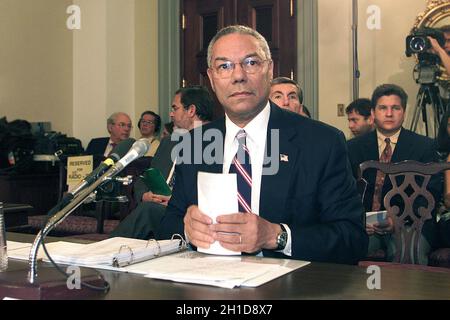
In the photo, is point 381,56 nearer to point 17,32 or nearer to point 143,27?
point 143,27

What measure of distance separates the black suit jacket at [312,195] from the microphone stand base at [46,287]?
2.11 ft

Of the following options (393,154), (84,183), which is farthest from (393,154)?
(84,183)

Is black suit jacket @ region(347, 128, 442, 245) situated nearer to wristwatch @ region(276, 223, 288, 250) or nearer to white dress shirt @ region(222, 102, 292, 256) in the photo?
white dress shirt @ region(222, 102, 292, 256)

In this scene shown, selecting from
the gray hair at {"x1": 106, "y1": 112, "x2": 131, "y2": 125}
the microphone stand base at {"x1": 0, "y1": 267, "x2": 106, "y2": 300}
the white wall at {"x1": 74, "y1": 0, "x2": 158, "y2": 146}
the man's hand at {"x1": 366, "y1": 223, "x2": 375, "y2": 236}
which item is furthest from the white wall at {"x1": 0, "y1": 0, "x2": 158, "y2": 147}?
the microphone stand base at {"x1": 0, "y1": 267, "x2": 106, "y2": 300}

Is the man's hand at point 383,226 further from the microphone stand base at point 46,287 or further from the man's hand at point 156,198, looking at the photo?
the microphone stand base at point 46,287

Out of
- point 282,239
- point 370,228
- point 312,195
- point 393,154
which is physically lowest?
point 370,228

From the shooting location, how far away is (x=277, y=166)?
6.19 feet

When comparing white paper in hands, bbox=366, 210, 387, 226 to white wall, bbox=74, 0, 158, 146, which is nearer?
white paper in hands, bbox=366, 210, 387, 226

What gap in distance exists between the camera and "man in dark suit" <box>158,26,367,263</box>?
1.79 meters

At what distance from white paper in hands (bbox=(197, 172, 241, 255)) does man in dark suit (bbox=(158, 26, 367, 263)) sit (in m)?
0.29

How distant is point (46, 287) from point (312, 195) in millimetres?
917

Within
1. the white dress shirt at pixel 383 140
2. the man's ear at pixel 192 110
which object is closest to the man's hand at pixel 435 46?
the white dress shirt at pixel 383 140

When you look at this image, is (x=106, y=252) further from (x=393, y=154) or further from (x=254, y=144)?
(x=393, y=154)

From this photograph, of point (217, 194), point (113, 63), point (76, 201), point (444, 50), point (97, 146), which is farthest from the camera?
point (113, 63)
